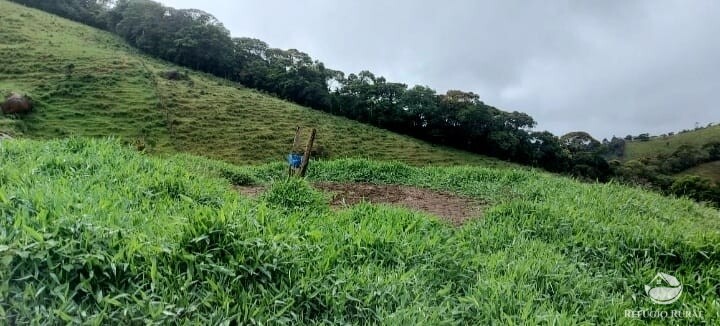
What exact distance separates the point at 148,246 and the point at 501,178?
373 inches

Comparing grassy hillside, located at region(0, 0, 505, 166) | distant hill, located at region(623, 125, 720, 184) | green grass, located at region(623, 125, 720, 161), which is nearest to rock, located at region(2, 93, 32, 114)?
grassy hillside, located at region(0, 0, 505, 166)

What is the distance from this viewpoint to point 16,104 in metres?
27.2

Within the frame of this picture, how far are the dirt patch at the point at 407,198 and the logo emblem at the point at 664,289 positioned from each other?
9.12ft

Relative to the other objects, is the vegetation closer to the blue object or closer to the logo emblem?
the blue object

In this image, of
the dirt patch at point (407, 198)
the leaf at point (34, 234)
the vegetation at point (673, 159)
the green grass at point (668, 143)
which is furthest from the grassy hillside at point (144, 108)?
the green grass at point (668, 143)

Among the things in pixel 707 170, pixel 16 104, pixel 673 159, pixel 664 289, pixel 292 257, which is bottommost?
pixel 16 104

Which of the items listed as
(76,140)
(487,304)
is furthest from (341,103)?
(487,304)

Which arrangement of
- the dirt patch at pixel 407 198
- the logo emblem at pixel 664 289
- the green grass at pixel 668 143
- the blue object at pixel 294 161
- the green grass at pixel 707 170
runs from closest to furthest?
the logo emblem at pixel 664 289
the dirt patch at pixel 407 198
the blue object at pixel 294 161
the green grass at pixel 707 170
the green grass at pixel 668 143

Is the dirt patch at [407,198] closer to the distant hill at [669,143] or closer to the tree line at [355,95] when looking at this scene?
the tree line at [355,95]

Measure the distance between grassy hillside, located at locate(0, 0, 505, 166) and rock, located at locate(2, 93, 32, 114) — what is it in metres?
0.70

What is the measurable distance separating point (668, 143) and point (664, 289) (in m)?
105

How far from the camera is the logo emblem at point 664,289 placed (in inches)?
154

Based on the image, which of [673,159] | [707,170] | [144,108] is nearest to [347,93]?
[144,108]

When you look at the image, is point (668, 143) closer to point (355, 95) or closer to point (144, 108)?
point (355, 95)
